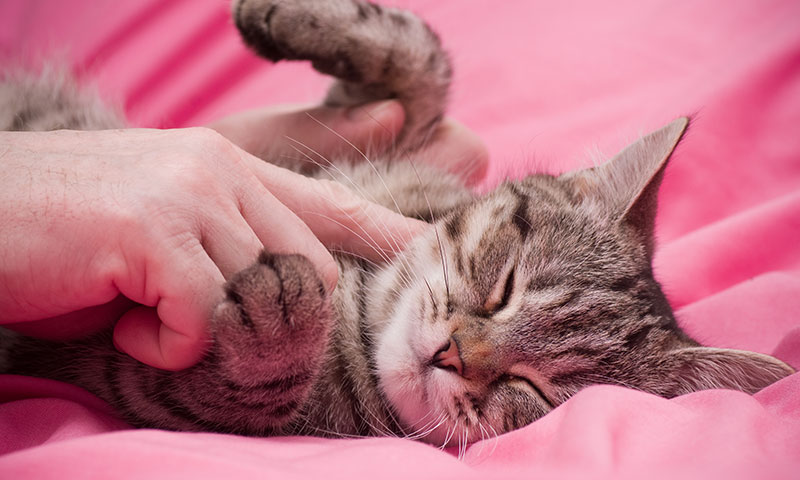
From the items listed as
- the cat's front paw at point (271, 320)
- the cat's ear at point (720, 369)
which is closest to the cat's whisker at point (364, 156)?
the cat's front paw at point (271, 320)

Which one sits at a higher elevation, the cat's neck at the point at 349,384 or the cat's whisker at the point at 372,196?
the cat's whisker at the point at 372,196

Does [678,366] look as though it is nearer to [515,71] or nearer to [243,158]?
[243,158]

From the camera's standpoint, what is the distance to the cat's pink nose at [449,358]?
3.07 feet

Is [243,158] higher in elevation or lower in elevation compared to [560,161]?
higher

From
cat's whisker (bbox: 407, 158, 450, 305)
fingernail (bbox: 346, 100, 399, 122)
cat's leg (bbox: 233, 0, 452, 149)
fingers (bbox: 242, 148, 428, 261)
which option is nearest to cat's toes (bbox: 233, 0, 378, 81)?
cat's leg (bbox: 233, 0, 452, 149)

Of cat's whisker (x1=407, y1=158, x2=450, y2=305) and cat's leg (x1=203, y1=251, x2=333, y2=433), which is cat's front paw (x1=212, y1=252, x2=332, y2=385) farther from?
cat's whisker (x1=407, y1=158, x2=450, y2=305)

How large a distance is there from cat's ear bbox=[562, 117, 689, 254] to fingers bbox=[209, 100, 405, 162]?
1.56 feet

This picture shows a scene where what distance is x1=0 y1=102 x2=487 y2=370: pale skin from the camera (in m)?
0.72

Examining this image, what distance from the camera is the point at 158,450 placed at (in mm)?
599

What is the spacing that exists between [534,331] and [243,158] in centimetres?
53

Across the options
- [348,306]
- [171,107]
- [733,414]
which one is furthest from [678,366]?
[171,107]

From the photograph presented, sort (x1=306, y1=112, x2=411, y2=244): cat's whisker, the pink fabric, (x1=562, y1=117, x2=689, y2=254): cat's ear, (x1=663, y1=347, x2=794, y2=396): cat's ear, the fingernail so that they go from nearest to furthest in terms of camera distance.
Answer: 1. the pink fabric
2. (x1=663, y1=347, x2=794, y2=396): cat's ear
3. (x1=562, y1=117, x2=689, y2=254): cat's ear
4. (x1=306, y1=112, x2=411, y2=244): cat's whisker
5. the fingernail

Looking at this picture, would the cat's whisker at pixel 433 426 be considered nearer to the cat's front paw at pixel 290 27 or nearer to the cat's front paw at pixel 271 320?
the cat's front paw at pixel 271 320

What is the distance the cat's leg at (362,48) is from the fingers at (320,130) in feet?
0.23
